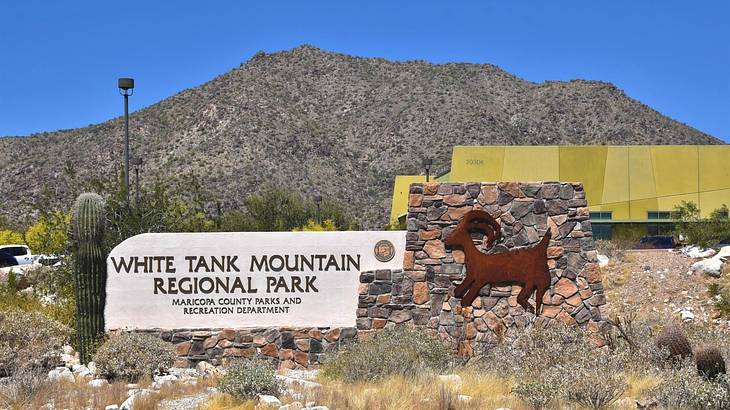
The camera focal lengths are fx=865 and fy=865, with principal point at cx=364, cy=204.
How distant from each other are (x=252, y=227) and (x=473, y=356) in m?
31.5

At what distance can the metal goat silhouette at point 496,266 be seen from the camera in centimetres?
1593

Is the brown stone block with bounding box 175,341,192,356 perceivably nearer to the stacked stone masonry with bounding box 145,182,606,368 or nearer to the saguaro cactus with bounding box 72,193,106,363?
the stacked stone masonry with bounding box 145,182,606,368

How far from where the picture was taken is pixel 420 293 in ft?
52.5

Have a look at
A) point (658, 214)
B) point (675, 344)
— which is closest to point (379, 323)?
point (675, 344)

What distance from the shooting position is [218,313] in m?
16.2

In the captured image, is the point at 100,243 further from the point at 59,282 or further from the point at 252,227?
the point at 252,227

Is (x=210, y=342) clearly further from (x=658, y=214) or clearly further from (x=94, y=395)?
(x=658, y=214)

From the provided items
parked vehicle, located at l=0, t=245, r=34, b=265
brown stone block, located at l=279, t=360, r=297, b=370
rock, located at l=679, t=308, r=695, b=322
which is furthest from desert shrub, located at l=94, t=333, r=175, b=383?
parked vehicle, located at l=0, t=245, r=34, b=265

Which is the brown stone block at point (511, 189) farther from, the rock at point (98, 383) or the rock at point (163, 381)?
the rock at point (98, 383)

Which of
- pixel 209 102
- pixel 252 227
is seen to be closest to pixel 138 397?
pixel 252 227

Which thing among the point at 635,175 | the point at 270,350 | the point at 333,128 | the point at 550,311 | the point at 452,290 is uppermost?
the point at 333,128

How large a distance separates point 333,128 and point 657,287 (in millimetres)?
73378

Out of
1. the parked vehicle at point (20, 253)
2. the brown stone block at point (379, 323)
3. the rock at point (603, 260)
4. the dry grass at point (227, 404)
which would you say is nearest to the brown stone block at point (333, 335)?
the brown stone block at point (379, 323)

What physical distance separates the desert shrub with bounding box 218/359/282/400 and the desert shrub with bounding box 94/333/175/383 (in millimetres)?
2884
